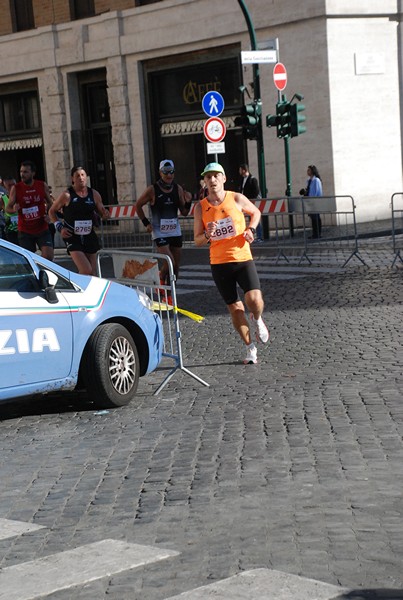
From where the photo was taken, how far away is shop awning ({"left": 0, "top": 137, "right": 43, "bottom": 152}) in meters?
37.2

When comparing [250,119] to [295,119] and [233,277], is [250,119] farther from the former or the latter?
[233,277]

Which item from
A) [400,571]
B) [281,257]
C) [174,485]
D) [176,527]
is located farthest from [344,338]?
[281,257]

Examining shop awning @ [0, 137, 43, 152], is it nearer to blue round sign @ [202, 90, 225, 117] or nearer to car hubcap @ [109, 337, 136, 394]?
blue round sign @ [202, 90, 225, 117]

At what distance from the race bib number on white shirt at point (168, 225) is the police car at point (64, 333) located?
21.1ft

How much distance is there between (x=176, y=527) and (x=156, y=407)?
10.8ft

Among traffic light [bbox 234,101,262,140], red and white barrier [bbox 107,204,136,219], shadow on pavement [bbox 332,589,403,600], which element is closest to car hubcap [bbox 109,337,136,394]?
shadow on pavement [bbox 332,589,403,600]

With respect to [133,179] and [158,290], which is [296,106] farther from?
[158,290]

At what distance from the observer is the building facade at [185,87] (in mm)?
29906

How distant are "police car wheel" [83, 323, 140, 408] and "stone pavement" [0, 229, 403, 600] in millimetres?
163

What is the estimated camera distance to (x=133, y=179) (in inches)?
1357

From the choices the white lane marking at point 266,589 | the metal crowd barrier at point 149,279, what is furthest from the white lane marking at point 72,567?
the metal crowd barrier at point 149,279

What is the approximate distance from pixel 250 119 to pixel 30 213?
1024 cm

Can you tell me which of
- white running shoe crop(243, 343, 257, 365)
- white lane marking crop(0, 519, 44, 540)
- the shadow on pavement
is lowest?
white running shoe crop(243, 343, 257, 365)

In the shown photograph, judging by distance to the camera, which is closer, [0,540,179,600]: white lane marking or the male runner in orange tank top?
[0,540,179,600]: white lane marking
